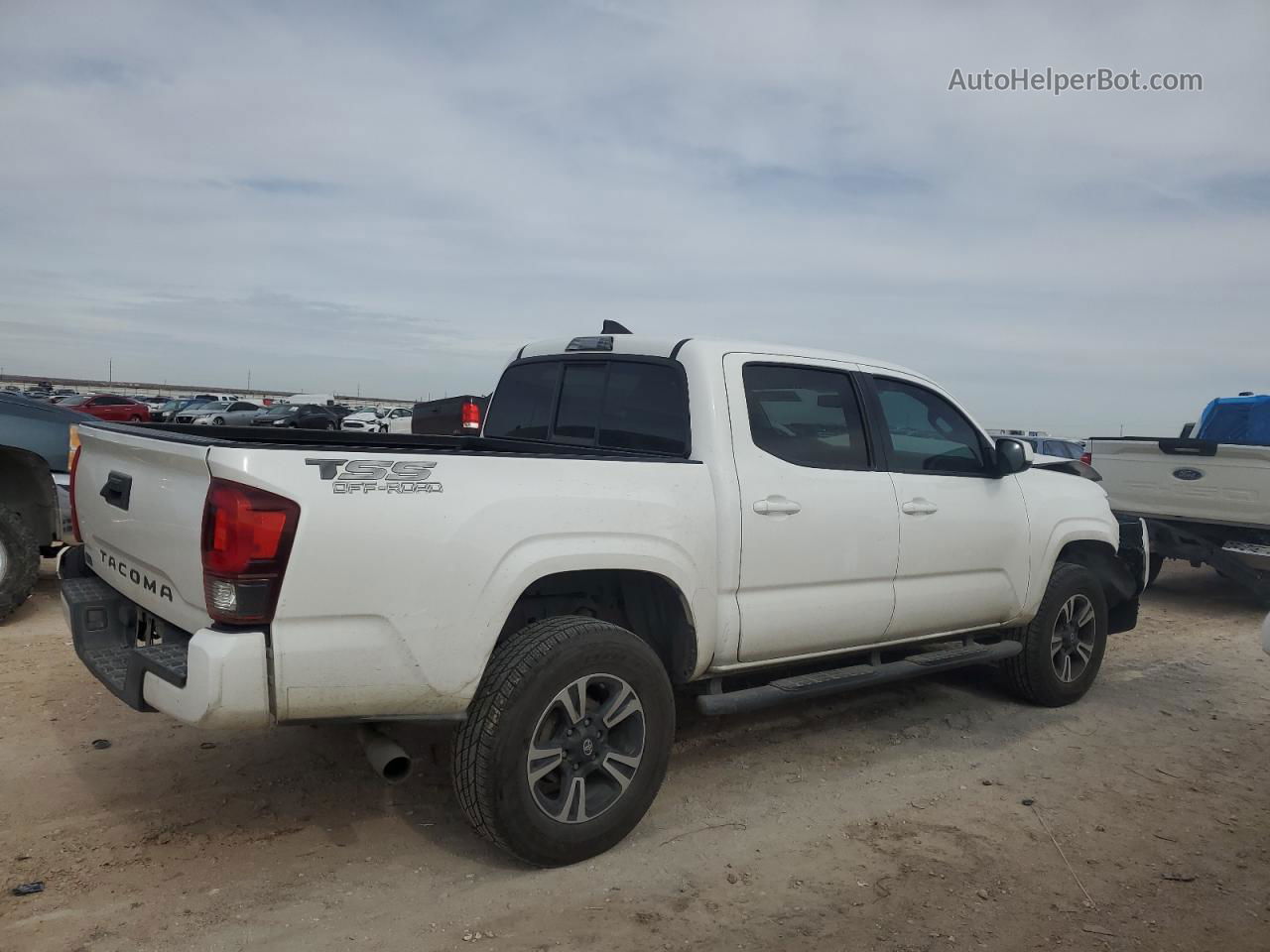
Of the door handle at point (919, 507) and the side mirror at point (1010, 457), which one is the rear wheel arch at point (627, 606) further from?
the side mirror at point (1010, 457)

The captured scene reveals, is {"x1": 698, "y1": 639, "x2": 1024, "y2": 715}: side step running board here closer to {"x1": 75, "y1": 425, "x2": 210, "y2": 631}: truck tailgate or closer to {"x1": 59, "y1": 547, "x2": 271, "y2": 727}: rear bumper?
{"x1": 59, "y1": 547, "x2": 271, "y2": 727}: rear bumper

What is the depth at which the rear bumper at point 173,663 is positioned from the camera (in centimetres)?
282

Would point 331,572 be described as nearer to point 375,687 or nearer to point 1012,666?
point 375,687

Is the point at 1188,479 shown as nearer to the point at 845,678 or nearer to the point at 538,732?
the point at 845,678

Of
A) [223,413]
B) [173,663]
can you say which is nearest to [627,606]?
[173,663]

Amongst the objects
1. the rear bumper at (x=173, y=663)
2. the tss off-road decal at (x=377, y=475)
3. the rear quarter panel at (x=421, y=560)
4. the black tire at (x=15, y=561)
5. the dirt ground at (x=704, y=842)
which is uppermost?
the tss off-road decal at (x=377, y=475)

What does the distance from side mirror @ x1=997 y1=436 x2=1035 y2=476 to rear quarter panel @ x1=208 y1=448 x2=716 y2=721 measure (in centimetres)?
238

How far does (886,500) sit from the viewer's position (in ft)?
14.6

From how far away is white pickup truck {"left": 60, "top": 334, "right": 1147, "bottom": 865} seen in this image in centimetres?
291

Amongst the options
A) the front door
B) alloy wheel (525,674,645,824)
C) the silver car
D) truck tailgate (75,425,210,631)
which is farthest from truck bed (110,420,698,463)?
the silver car

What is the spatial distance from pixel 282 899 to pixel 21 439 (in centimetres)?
506

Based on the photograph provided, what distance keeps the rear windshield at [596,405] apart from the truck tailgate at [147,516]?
1892 mm

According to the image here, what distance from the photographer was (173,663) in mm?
3006

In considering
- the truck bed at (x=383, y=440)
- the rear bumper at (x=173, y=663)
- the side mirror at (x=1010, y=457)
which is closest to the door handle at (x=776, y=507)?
the truck bed at (x=383, y=440)
